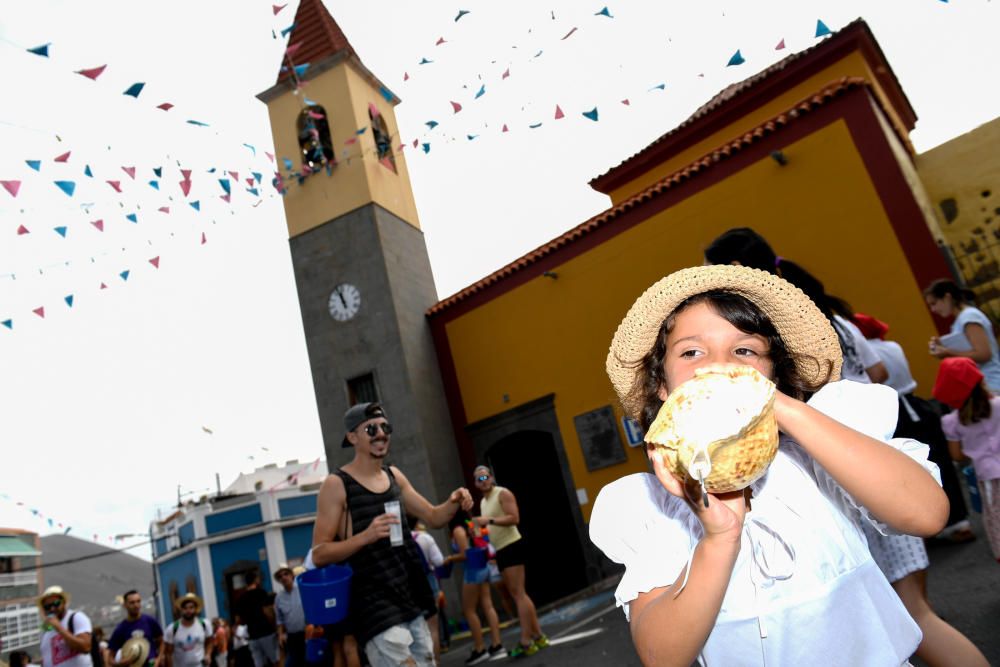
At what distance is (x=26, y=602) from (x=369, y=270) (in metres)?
38.3

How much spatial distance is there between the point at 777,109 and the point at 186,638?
13.2m

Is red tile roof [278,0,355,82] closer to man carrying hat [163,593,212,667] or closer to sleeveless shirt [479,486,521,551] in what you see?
man carrying hat [163,593,212,667]

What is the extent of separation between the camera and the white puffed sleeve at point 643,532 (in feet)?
4.23

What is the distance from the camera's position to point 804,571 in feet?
3.99

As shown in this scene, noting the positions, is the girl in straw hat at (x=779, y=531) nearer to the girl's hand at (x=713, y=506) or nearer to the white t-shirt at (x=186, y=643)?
the girl's hand at (x=713, y=506)

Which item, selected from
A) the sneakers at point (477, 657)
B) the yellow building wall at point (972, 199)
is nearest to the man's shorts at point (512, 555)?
the sneakers at point (477, 657)

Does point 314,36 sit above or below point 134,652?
above

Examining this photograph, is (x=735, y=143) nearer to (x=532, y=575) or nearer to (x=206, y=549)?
(x=532, y=575)

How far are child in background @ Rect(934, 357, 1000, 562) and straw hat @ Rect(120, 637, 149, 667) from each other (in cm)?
797

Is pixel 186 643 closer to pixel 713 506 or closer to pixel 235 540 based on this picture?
pixel 713 506

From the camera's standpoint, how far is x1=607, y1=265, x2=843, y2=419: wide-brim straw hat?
1.60 metres

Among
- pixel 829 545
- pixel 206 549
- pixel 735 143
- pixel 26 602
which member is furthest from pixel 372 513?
pixel 26 602

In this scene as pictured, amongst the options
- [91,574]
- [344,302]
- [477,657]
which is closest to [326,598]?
[477,657]

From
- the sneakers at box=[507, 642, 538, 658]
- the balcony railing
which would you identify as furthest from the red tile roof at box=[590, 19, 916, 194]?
→ the balcony railing
